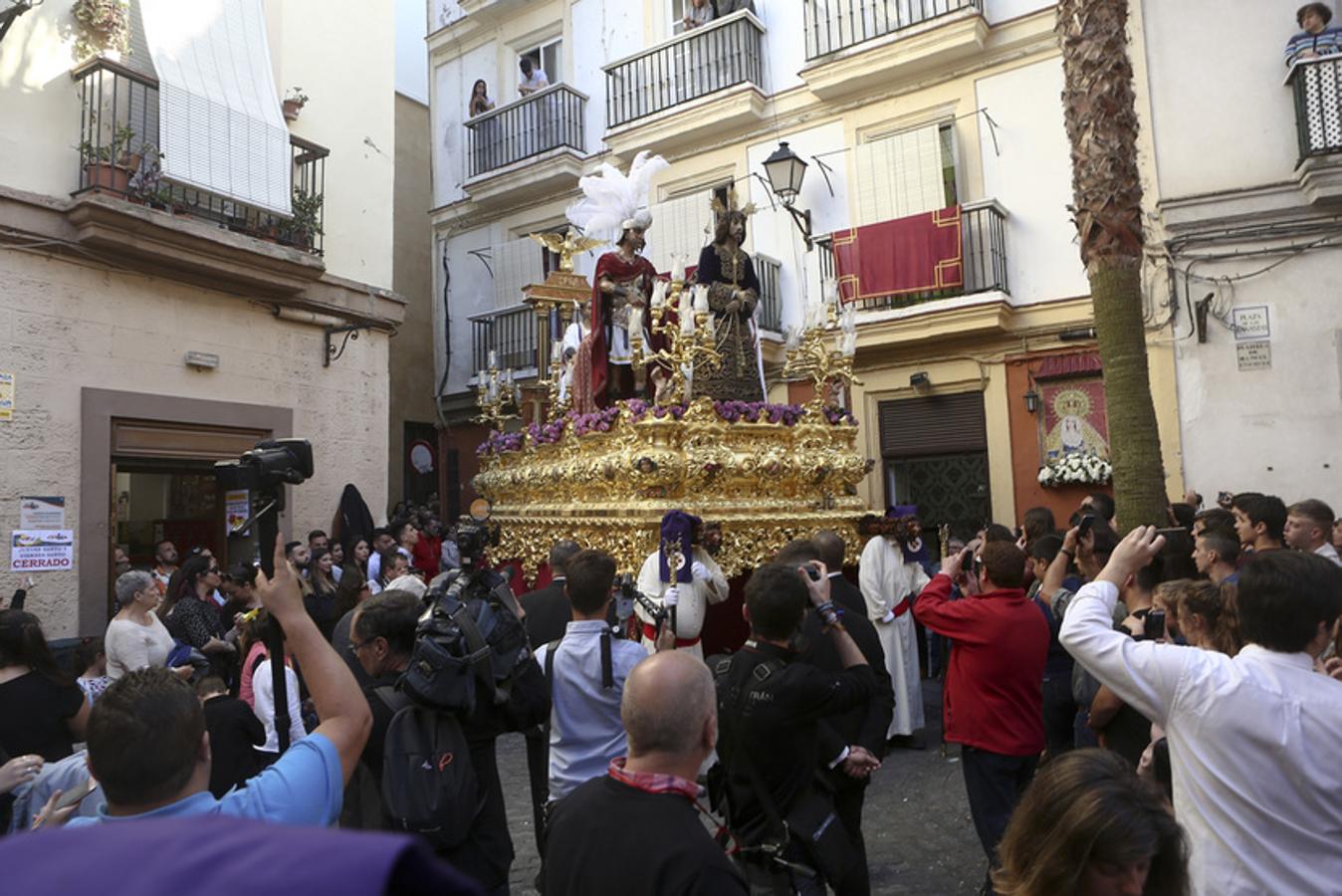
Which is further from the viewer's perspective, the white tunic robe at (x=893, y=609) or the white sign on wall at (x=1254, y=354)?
the white sign on wall at (x=1254, y=354)

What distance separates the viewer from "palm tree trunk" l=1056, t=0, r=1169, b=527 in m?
5.91

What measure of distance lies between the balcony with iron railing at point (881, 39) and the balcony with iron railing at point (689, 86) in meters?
0.95

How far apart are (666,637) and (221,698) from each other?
6.43ft

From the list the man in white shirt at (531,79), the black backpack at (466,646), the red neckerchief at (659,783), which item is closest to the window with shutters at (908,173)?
the man in white shirt at (531,79)

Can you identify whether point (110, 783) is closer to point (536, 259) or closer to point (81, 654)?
point (81, 654)

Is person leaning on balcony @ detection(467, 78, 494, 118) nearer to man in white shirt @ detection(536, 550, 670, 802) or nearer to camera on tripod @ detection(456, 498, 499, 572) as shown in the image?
man in white shirt @ detection(536, 550, 670, 802)

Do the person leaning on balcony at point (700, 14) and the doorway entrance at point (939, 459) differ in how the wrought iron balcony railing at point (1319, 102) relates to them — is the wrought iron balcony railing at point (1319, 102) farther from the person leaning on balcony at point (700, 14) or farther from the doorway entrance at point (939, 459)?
the person leaning on balcony at point (700, 14)

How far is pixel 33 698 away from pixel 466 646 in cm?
183

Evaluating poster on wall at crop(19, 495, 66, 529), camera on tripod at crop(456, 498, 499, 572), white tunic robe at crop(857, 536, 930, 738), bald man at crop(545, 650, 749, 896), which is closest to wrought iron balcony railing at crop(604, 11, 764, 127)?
white tunic robe at crop(857, 536, 930, 738)

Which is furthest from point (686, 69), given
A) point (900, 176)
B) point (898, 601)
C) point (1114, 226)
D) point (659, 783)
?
point (659, 783)

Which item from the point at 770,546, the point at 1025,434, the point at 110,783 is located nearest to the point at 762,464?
the point at 770,546

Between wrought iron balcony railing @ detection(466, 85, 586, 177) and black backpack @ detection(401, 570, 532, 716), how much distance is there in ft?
46.6

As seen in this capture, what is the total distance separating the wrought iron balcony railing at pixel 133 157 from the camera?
941cm

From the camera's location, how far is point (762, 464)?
27.9 ft
